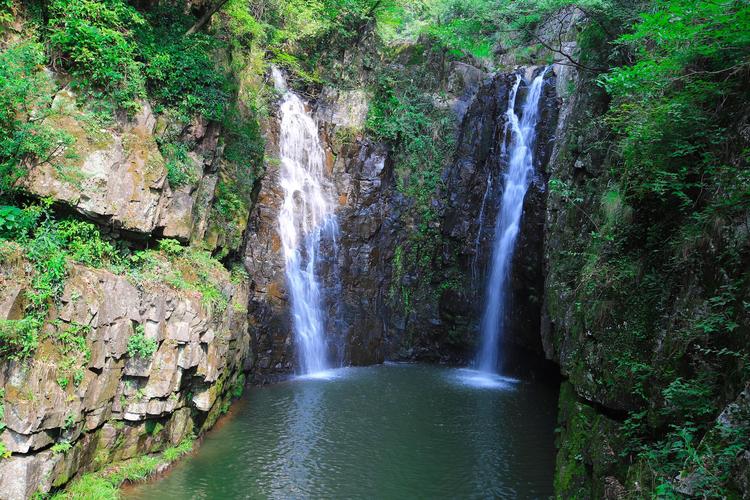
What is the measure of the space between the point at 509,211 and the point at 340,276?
611 centimetres

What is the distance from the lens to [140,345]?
24.1 feet

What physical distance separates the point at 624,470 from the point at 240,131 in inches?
450

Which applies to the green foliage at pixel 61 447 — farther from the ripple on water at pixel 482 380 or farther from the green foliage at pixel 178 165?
the ripple on water at pixel 482 380

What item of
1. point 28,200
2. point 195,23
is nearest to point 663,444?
point 28,200

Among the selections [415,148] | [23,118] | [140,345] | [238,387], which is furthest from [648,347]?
[415,148]

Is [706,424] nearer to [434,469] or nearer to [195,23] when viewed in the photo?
[434,469]

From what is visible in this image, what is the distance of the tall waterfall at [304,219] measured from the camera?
Answer: 592 inches

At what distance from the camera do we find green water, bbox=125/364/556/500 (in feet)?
25.2


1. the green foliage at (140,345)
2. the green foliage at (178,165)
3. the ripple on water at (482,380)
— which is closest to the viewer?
the green foliage at (140,345)

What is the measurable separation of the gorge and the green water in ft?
0.23

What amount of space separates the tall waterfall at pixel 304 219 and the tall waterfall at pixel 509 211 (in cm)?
560

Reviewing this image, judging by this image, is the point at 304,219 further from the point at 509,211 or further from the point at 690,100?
the point at 690,100

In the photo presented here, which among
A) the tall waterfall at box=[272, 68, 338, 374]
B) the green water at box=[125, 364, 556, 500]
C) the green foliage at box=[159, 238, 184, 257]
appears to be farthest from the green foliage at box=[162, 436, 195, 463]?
the tall waterfall at box=[272, 68, 338, 374]

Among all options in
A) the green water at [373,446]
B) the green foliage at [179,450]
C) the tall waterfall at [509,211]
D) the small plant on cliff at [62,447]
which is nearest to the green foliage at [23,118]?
the small plant on cliff at [62,447]
